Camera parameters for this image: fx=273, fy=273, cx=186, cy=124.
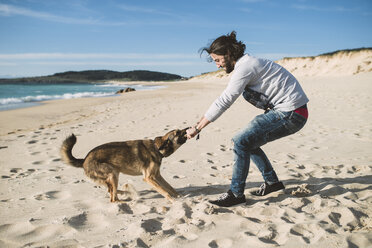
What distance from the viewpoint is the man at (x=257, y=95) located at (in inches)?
129

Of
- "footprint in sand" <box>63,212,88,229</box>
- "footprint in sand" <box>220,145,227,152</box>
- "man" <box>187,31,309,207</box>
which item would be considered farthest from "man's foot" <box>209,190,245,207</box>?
"footprint in sand" <box>220,145,227,152</box>

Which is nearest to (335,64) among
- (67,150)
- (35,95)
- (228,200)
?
(35,95)

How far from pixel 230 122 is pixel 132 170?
642 centimetres

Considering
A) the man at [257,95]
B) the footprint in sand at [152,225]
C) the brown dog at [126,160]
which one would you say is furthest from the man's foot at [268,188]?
the footprint in sand at [152,225]

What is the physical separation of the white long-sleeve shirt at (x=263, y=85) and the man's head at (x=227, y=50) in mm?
110

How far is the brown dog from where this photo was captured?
4012mm

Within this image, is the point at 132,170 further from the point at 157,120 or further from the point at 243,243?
the point at 157,120

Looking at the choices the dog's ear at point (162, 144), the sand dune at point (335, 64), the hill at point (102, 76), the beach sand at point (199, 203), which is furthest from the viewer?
the hill at point (102, 76)

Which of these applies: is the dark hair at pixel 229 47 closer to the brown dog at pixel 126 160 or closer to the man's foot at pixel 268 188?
the brown dog at pixel 126 160

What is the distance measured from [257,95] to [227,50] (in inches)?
26.7

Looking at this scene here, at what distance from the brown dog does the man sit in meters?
0.89

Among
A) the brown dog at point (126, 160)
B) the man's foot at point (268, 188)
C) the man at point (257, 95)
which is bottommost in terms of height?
the man's foot at point (268, 188)

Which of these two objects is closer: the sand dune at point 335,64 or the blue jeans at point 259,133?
the blue jeans at point 259,133

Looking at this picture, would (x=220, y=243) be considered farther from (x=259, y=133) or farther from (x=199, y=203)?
(x=259, y=133)
